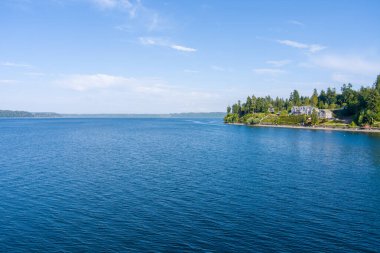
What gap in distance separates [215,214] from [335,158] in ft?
205

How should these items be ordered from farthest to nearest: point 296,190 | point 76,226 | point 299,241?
point 296,190
point 76,226
point 299,241

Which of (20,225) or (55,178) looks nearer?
(20,225)

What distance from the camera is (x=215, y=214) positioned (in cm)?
4078

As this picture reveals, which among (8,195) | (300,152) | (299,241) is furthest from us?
(300,152)

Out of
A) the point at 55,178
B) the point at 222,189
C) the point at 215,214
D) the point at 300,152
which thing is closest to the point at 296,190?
the point at 222,189

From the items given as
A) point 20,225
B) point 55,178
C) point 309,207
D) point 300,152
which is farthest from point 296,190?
point 300,152

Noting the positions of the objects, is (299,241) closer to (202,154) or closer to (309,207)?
(309,207)

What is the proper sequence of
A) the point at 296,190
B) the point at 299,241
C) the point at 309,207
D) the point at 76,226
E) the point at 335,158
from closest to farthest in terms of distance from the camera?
the point at 299,241 < the point at 76,226 < the point at 309,207 < the point at 296,190 < the point at 335,158

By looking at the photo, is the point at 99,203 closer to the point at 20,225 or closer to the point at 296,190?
the point at 20,225

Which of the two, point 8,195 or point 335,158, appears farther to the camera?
point 335,158

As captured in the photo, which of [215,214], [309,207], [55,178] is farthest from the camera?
[55,178]

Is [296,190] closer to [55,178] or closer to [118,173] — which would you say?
[118,173]

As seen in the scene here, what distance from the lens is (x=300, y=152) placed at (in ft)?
334

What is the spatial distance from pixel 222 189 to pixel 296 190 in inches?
510
